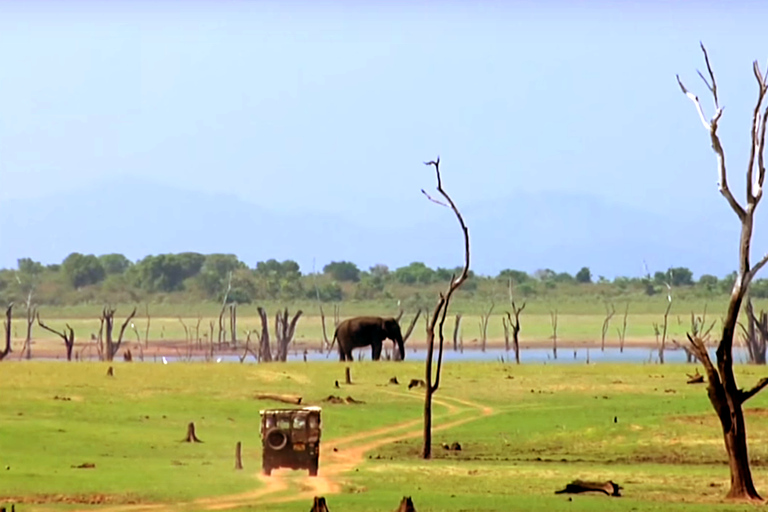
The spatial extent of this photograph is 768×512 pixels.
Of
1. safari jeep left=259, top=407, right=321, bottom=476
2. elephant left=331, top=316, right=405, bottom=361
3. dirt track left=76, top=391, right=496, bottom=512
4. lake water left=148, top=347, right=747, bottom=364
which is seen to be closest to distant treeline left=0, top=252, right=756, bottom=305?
lake water left=148, top=347, right=747, bottom=364

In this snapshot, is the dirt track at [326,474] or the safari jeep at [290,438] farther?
the safari jeep at [290,438]

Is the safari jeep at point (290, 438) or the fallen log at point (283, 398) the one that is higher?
the fallen log at point (283, 398)

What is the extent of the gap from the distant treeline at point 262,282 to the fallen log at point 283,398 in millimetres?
89616

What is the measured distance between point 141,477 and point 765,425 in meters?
16.5

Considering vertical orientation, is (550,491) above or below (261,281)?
below

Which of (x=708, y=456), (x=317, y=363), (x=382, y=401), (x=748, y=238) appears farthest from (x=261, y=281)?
(x=748, y=238)

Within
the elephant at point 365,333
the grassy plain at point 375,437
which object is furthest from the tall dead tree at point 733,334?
the elephant at point 365,333

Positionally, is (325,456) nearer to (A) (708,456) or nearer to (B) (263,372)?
(A) (708,456)

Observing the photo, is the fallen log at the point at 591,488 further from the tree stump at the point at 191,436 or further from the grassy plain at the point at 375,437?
the tree stump at the point at 191,436

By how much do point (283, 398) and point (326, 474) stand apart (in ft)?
45.7

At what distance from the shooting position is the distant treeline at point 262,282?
14238cm

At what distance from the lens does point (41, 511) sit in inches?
1020

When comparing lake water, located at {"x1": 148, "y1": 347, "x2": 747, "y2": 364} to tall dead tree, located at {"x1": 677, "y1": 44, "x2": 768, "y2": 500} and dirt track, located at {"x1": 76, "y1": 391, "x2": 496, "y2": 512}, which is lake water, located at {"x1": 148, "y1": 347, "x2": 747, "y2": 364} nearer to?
dirt track, located at {"x1": 76, "y1": 391, "x2": 496, "y2": 512}

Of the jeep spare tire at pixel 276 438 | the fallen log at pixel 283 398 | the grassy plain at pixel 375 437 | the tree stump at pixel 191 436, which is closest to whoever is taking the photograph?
the grassy plain at pixel 375 437
